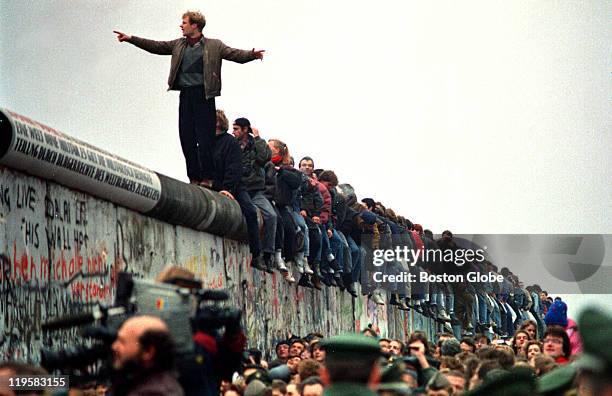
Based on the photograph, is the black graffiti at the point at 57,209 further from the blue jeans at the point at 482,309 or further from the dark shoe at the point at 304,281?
the blue jeans at the point at 482,309

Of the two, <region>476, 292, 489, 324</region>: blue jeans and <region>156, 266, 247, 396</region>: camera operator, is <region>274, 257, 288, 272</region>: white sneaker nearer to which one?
<region>156, 266, 247, 396</region>: camera operator

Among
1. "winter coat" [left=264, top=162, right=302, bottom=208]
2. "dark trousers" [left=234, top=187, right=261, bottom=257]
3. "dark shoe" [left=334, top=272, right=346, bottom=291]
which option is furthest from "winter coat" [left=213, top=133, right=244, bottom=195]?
"dark shoe" [left=334, top=272, right=346, bottom=291]

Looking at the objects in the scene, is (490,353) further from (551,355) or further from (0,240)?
(0,240)

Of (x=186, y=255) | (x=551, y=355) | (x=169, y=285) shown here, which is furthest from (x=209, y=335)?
(x=186, y=255)

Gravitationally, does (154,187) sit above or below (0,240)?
above

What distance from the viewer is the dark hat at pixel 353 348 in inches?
343

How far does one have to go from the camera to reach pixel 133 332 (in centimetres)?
885

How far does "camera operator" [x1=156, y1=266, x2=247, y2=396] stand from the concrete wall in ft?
14.5

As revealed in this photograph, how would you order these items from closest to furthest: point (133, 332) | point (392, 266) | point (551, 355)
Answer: point (133, 332) < point (551, 355) < point (392, 266)

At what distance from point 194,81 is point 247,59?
67 centimetres

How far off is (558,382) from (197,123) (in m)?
13.2

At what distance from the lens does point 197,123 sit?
2320cm

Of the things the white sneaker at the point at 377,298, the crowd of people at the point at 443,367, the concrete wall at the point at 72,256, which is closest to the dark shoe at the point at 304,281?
the concrete wall at the point at 72,256

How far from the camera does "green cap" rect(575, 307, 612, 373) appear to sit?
6.95m
